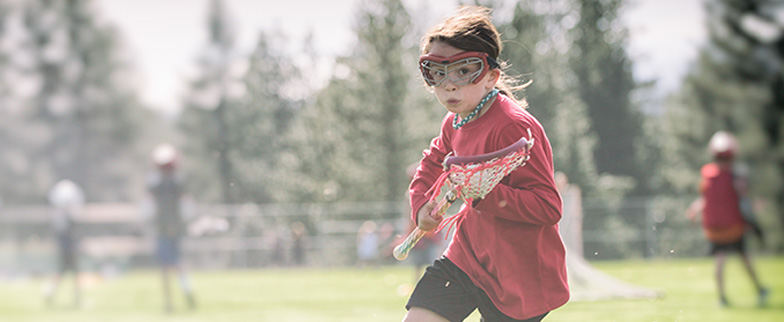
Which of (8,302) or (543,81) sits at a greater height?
(543,81)

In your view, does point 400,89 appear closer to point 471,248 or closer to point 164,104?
point 164,104

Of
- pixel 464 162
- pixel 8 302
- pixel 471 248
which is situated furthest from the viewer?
pixel 8 302

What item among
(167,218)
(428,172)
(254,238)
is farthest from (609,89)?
(428,172)

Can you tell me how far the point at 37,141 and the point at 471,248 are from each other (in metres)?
43.1

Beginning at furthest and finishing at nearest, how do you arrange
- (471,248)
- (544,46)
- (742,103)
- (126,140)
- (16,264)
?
(126,140), (742,103), (544,46), (16,264), (471,248)

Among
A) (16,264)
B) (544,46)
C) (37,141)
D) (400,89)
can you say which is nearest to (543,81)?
(544,46)

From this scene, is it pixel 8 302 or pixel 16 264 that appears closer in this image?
pixel 8 302

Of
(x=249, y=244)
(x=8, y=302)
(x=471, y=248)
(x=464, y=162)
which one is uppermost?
(x=464, y=162)

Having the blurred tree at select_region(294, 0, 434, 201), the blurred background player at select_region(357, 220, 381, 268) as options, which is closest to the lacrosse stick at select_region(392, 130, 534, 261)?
the blurred background player at select_region(357, 220, 381, 268)

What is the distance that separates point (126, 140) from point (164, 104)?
4965mm

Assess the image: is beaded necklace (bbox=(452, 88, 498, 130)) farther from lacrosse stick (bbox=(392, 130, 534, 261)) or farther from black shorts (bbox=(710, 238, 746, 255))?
black shorts (bbox=(710, 238, 746, 255))

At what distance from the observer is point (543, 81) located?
2862 cm

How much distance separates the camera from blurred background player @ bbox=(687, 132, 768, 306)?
8.21 meters

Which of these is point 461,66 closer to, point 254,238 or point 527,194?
point 527,194
